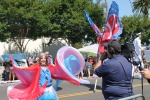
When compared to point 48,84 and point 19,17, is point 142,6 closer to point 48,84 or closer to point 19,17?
point 19,17

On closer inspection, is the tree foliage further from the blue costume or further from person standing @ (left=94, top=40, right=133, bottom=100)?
person standing @ (left=94, top=40, right=133, bottom=100)

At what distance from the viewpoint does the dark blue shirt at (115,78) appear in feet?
14.4

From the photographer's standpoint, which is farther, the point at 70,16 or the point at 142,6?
the point at 142,6

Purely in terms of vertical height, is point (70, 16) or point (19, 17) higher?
point (70, 16)

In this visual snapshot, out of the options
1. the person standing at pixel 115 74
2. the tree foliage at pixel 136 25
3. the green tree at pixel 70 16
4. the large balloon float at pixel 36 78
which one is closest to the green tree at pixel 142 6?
the tree foliage at pixel 136 25

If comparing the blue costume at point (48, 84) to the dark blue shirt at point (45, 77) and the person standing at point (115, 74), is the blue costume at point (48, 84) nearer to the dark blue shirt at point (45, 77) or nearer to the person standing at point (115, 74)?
the dark blue shirt at point (45, 77)

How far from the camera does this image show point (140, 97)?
157 inches

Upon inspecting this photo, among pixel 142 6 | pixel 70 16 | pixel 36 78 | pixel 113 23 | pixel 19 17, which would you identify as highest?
pixel 142 6

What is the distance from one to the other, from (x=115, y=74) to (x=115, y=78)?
0.18 feet

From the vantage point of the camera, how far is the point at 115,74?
A: 174 inches

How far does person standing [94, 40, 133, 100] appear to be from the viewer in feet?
14.5

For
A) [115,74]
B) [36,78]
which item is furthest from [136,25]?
[115,74]

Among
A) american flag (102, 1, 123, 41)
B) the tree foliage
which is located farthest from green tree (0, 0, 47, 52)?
american flag (102, 1, 123, 41)

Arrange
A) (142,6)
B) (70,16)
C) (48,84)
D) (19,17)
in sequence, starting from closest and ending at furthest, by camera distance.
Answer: (48,84) → (19,17) → (70,16) → (142,6)
